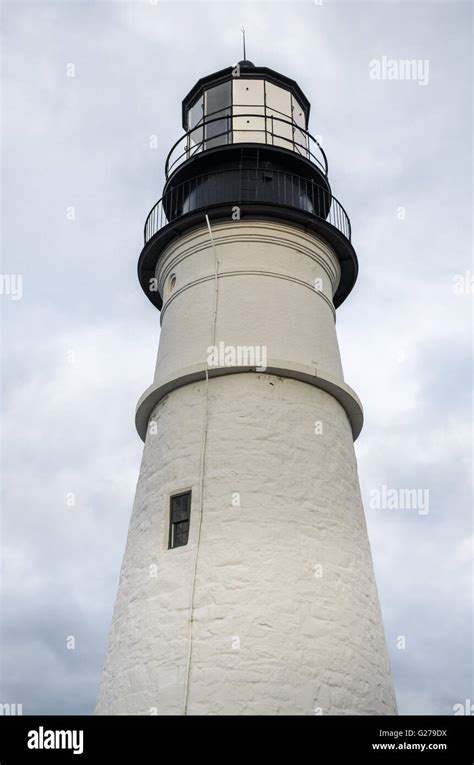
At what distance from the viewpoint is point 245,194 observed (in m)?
14.5

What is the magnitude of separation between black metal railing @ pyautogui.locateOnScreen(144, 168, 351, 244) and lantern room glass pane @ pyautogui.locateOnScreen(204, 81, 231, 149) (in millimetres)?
975

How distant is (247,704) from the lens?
389 inches

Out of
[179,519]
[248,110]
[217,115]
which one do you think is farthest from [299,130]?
[179,519]

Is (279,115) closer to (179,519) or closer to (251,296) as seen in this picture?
(251,296)

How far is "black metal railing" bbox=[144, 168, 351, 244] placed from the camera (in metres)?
14.5

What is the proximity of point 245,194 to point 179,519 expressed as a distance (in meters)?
6.23

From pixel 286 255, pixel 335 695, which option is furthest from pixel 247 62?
pixel 335 695

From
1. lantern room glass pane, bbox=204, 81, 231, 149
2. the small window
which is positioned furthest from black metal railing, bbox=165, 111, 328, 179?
the small window

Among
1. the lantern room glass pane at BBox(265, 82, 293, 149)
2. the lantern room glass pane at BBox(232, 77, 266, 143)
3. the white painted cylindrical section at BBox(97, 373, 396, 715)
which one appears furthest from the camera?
the lantern room glass pane at BBox(265, 82, 293, 149)

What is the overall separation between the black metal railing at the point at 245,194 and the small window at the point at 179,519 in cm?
531

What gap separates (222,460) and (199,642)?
263 cm
